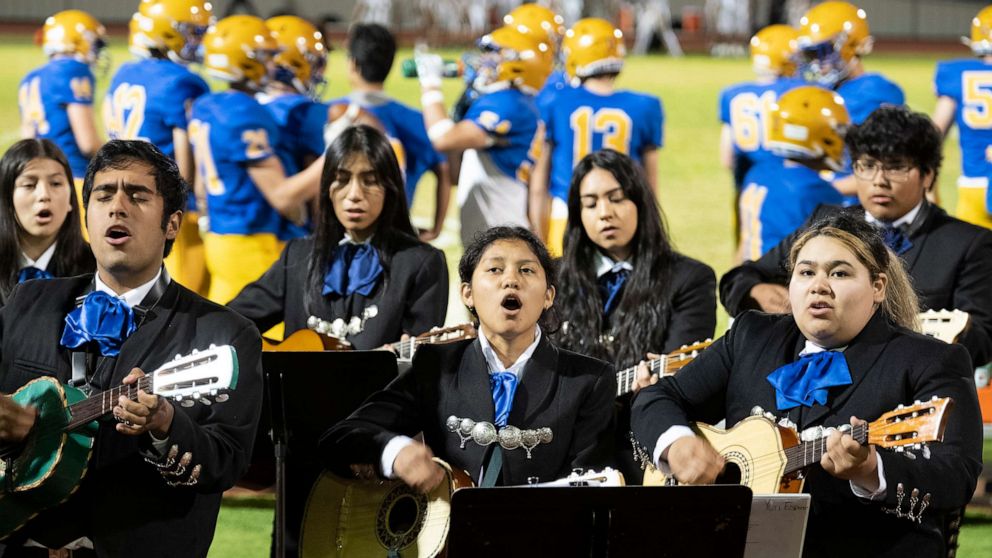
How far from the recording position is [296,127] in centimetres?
777

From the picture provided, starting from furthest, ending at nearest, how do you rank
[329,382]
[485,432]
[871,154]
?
1. [871,154]
2. [329,382]
3. [485,432]

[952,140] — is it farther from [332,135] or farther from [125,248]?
[125,248]

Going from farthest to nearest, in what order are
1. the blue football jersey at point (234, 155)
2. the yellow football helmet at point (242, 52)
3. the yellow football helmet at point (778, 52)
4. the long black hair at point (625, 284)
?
the yellow football helmet at point (778, 52), the yellow football helmet at point (242, 52), the blue football jersey at point (234, 155), the long black hair at point (625, 284)

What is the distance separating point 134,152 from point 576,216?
2.08 metres

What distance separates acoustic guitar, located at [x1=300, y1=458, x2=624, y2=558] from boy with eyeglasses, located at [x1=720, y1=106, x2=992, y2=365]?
1.86 metres

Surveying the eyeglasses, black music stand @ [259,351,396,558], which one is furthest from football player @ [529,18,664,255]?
black music stand @ [259,351,396,558]

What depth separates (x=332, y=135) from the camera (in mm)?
8398

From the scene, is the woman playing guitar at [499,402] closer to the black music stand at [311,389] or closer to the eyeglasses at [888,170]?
the black music stand at [311,389]

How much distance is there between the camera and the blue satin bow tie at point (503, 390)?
397 centimetres

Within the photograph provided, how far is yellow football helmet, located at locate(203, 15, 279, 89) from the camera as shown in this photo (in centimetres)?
762

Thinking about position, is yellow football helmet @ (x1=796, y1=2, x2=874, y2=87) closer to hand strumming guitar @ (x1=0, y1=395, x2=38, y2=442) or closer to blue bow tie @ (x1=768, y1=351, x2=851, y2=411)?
blue bow tie @ (x1=768, y1=351, x2=851, y2=411)

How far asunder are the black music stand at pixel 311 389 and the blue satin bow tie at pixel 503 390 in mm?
500

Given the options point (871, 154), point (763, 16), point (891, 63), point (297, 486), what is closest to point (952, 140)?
point (891, 63)

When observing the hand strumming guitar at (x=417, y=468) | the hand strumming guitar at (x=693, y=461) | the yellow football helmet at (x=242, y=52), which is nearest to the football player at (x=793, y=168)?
the yellow football helmet at (x=242, y=52)
